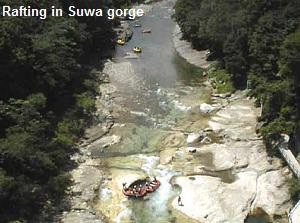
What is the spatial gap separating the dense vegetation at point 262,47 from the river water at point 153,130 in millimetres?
3800

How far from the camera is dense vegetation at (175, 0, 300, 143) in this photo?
127ft

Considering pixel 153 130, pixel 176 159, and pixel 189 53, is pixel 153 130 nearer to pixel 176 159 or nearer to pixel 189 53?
pixel 176 159

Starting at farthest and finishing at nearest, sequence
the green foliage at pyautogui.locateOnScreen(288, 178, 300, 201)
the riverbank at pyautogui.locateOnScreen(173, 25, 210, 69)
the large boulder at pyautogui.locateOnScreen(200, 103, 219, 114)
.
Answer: the riverbank at pyautogui.locateOnScreen(173, 25, 210, 69) < the large boulder at pyautogui.locateOnScreen(200, 103, 219, 114) < the green foliage at pyautogui.locateOnScreen(288, 178, 300, 201)

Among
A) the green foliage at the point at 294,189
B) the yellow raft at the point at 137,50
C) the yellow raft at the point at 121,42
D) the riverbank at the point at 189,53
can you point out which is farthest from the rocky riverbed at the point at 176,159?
the yellow raft at the point at 121,42

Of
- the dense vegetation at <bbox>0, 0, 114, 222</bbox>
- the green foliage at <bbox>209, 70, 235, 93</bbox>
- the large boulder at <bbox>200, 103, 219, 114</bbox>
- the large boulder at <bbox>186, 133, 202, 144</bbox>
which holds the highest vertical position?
the dense vegetation at <bbox>0, 0, 114, 222</bbox>

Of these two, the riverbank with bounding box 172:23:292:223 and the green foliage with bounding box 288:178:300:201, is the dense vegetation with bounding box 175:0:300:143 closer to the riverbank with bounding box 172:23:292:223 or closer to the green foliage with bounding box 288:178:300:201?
the riverbank with bounding box 172:23:292:223

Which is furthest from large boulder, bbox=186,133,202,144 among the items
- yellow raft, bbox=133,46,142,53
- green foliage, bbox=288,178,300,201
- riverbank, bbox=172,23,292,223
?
yellow raft, bbox=133,46,142,53

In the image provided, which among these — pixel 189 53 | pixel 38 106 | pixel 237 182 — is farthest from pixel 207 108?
pixel 189 53

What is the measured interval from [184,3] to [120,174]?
3029 centimetres

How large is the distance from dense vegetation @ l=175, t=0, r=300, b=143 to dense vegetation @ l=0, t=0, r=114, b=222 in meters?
12.5

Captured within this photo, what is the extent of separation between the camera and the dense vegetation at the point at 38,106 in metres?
31.9

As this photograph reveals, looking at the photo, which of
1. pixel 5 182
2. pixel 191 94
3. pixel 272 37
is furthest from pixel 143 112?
pixel 5 182

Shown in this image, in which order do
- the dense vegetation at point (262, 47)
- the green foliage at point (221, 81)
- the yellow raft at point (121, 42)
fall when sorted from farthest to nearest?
the yellow raft at point (121, 42)
the green foliage at point (221, 81)
the dense vegetation at point (262, 47)

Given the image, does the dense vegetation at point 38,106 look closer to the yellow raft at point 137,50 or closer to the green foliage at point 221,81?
the yellow raft at point 137,50
